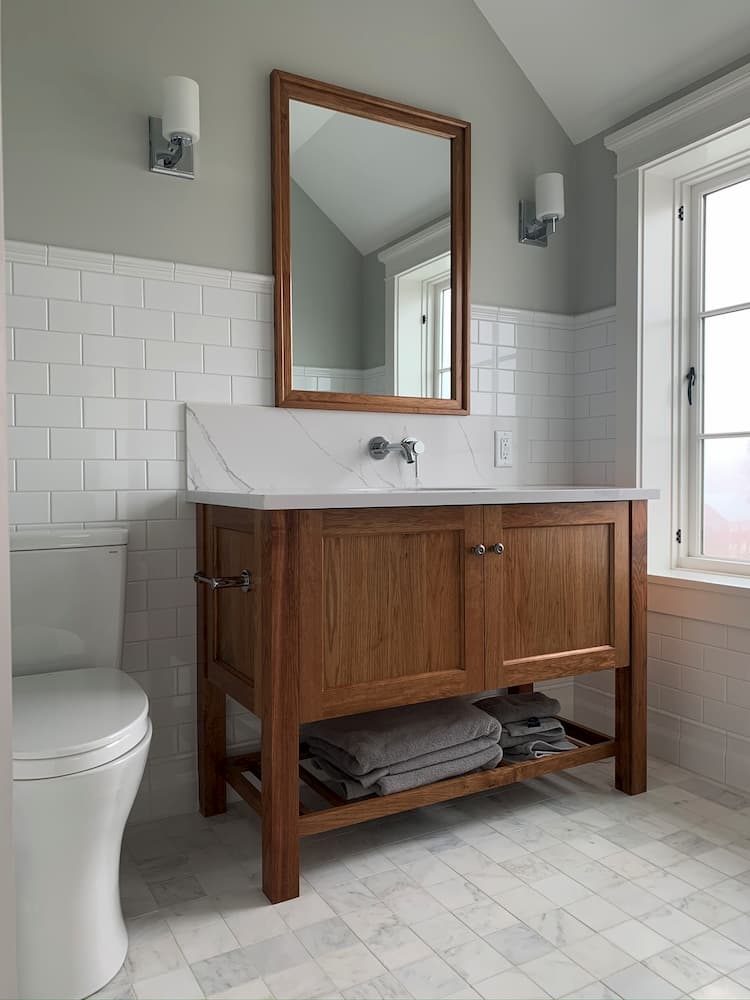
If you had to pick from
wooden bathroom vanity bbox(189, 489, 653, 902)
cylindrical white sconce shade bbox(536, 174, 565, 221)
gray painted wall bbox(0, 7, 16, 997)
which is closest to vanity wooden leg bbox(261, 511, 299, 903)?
wooden bathroom vanity bbox(189, 489, 653, 902)

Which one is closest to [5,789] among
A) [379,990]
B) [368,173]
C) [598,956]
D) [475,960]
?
[379,990]

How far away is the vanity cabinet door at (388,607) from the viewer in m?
1.74

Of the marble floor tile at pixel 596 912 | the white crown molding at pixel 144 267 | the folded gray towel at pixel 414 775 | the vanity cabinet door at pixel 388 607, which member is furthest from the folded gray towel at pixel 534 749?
the white crown molding at pixel 144 267

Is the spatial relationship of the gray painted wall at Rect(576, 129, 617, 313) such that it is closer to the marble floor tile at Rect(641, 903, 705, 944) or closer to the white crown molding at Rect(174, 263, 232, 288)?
the white crown molding at Rect(174, 263, 232, 288)

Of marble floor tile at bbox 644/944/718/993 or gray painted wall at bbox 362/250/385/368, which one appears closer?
marble floor tile at bbox 644/944/718/993

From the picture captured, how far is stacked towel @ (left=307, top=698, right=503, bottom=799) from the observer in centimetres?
190

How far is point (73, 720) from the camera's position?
4.93ft

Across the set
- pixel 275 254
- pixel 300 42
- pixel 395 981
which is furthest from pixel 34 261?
pixel 395 981

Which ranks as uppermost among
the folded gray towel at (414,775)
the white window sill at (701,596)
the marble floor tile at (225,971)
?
the white window sill at (701,596)

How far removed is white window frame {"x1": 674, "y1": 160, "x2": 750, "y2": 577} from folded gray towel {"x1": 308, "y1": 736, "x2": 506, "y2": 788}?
3.68 feet

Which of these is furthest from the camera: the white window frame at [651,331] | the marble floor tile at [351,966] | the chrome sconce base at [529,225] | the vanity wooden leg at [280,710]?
the chrome sconce base at [529,225]

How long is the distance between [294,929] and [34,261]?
1.71 meters

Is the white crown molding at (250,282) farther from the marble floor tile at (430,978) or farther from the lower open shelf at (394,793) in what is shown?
the marble floor tile at (430,978)

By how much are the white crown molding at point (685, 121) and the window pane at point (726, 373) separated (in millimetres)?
582
